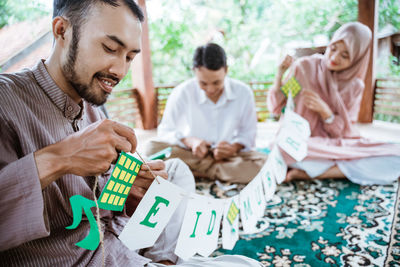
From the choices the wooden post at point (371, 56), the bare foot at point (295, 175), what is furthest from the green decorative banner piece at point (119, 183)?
the wooden post at point (371, 56)

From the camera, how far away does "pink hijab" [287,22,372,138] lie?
7.63ft

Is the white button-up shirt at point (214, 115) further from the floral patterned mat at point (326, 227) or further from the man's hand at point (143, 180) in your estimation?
the man's hand at point (143, 180)

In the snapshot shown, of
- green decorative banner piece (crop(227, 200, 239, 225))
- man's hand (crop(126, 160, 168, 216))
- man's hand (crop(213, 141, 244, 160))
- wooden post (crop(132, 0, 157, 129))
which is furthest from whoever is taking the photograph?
wooden post (crop(132, 0, 157, 129))

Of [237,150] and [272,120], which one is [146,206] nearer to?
[237,150]

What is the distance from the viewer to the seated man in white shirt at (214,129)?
7.42ft

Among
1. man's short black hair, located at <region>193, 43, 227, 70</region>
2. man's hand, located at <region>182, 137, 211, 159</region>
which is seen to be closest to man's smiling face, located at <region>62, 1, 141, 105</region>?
man's short black hair, located at <region>193, 43, 227, 70</region>

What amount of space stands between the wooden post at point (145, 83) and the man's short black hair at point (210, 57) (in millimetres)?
2132

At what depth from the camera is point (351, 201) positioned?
1.94 m

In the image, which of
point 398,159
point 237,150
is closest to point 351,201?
point 398,159

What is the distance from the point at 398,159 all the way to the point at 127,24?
218 cm

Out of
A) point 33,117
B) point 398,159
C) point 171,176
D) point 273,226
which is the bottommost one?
point 273,226

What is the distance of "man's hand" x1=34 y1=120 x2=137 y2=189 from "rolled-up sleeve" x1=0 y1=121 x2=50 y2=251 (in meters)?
0.02

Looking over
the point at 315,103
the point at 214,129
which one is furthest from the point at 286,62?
the point at 214,129

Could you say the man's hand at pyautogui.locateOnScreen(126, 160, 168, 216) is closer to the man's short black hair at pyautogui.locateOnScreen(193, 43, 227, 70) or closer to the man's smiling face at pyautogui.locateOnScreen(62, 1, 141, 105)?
the man's smiling face at pyautogui.locateOnScreen(62, 1, 141, 105)
